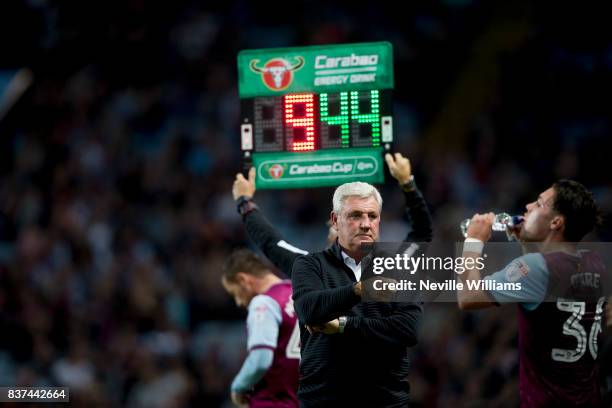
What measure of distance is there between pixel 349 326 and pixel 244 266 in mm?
2164

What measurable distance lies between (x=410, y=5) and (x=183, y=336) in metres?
3.97

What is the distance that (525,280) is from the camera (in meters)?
4.76

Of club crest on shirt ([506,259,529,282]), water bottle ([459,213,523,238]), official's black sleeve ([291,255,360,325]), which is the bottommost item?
official's black sleeve ([291,255,360,325])

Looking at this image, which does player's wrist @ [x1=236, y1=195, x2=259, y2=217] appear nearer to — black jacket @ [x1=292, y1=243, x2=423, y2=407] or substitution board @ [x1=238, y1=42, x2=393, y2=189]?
substitution board @ [x1=238, y1=42, x2=393, y2=189]

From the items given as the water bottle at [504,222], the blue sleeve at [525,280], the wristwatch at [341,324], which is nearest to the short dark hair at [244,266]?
the water bottle at [504,222]

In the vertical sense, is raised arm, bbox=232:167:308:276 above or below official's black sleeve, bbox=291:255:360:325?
above

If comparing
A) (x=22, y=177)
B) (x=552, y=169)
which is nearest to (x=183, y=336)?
(x=22, y=177)

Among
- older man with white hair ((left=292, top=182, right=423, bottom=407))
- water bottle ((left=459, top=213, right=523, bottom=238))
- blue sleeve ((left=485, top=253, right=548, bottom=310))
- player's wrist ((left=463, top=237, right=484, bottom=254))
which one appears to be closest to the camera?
older man with white hair ((left=292, top=182, right=423, bottom=407))

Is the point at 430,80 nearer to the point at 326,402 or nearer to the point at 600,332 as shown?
the point at 600,332

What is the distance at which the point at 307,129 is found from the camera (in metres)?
6.04

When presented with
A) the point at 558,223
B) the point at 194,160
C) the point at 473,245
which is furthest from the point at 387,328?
the point at 194,160

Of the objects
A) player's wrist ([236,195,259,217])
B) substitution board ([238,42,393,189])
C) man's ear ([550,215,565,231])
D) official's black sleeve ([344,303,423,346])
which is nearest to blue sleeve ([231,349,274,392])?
player's wrist ([236,195,259,217])

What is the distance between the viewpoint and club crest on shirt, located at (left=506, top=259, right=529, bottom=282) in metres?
4.79

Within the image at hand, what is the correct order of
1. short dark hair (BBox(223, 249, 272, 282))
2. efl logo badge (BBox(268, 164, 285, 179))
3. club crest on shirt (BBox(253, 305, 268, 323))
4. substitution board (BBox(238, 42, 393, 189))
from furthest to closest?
1. short dark hair (BBox(223, 249, 272, 282))
2. club crest on shirt (BBox(253, 305, 268, 323))
3. efl logo badge (BBox(268, 164, 285, 179))
4. substitution board (BBox(238, 42, 393, 189))
